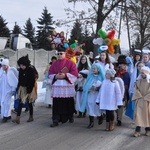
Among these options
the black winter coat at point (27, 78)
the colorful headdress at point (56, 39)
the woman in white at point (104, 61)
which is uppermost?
the colorful headdress at point (56, 39)

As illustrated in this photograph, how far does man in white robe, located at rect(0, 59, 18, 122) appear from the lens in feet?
25.8

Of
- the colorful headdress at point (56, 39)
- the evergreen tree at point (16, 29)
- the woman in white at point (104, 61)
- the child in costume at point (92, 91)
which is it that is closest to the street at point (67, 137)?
the child in costume at point (92, 91)

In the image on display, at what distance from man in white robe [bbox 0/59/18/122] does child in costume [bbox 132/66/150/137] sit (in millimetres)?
3266

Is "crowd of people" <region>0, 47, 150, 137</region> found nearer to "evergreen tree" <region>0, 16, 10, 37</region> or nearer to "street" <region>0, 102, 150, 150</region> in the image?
"street" <region>0, 102, 150, 150</region>

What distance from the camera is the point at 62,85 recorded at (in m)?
7.30

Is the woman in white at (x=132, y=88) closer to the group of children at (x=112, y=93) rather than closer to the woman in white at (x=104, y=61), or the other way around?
the group of children at (x=112, y=93)

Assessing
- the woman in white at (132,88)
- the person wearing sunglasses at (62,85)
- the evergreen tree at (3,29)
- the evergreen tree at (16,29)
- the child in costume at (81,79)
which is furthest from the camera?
the evergreen tree at (16,29)

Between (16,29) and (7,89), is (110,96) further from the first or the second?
(16,29)

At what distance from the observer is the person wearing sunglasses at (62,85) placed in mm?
7305

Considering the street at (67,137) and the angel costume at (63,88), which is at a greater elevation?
the angel costume at (63,88)

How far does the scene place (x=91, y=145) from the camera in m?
5.81

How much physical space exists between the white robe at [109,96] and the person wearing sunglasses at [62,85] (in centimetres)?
86

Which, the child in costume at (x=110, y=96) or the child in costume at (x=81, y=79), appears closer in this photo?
the child in costume at (x=110, y=96)

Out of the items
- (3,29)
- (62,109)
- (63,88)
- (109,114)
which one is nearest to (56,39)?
A: (63,88)
